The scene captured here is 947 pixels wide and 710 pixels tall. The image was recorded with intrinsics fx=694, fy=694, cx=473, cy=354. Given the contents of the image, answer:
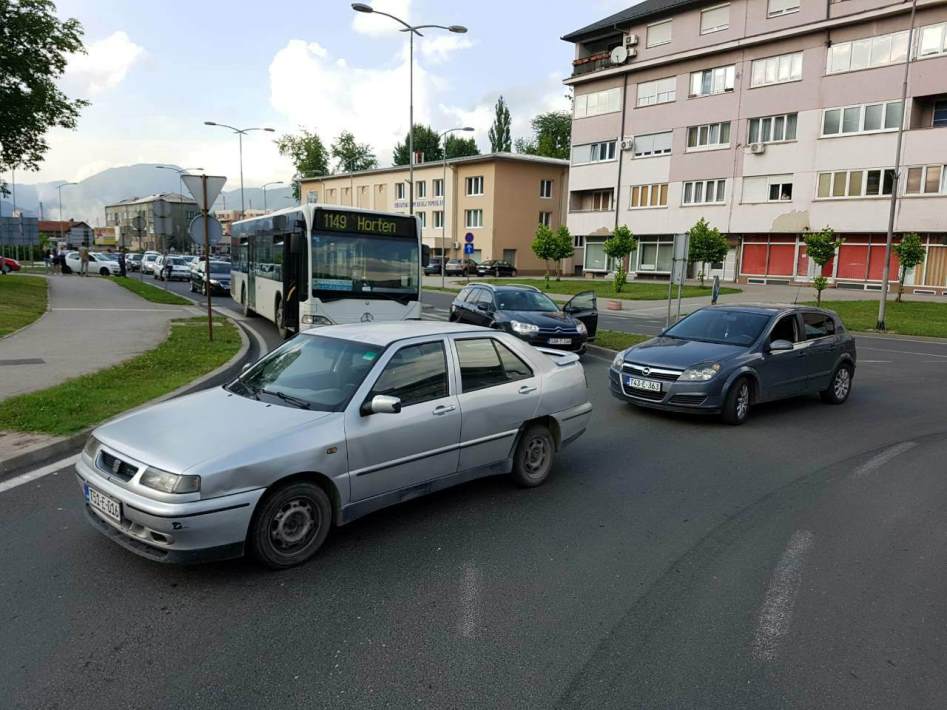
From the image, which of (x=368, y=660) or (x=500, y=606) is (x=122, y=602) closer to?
(x=368, y=660)

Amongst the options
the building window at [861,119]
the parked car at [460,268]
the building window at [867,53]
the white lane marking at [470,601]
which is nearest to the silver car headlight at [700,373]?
the white lane marking at [470,601]

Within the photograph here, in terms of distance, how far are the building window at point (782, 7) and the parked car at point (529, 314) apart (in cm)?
3139

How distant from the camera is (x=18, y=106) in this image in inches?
1053

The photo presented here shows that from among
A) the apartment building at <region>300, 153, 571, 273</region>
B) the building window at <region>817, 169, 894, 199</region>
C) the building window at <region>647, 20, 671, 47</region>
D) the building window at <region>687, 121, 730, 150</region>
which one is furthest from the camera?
the apartment building at <region>300, 153, 571, 273</region>

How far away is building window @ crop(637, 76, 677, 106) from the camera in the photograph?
145 ft

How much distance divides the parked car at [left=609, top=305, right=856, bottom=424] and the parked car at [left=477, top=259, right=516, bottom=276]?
44531mm

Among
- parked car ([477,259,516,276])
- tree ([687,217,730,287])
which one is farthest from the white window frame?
parked car ([477,259,516,276])

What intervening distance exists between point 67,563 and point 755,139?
4301 centimetres

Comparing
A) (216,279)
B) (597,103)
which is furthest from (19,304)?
(597,103)

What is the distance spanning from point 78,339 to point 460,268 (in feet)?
138

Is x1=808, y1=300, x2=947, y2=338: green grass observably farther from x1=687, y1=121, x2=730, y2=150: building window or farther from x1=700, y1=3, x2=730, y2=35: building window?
x1=700, y1=3, x2=730, y2=35: building window

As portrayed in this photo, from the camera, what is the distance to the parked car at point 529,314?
13.5 m

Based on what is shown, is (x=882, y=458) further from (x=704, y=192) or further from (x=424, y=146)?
(x=424, y=146)

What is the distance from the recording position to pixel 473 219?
60.5m
